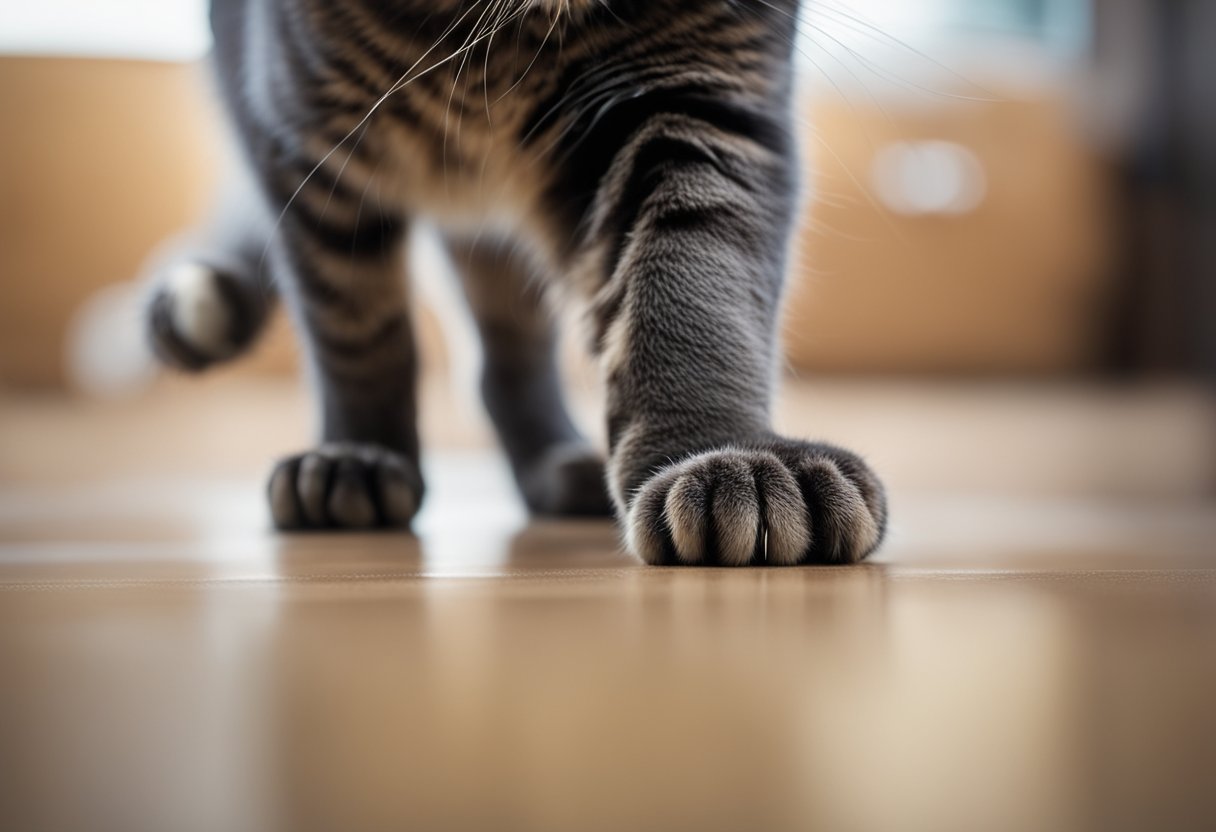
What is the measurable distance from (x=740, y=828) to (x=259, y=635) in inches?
12.6

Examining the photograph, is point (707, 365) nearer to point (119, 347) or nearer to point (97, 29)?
point (119, 347)

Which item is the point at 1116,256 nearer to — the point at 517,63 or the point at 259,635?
the point at 517,63

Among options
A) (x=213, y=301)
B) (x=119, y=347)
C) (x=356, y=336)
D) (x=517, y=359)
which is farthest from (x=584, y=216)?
(x=119, y=347)

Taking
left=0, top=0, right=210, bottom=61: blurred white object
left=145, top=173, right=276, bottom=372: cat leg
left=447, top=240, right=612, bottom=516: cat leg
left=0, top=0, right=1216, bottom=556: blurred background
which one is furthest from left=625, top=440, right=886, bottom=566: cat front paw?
left=0, top=0, right=210, bottom=61: blurred white object

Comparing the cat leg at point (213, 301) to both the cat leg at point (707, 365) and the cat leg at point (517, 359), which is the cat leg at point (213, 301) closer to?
the cat leg at point (517, 359)

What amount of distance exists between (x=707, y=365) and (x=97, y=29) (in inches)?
101

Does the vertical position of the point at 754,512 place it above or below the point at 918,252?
below

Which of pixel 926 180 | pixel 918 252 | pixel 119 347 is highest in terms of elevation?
pixel 926 180

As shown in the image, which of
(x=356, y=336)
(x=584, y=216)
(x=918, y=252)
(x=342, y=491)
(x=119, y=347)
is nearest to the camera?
(x=584, y=216)

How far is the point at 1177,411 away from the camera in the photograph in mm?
3471

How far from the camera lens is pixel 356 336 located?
1321mm

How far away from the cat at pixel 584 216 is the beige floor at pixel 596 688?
67 millimetres

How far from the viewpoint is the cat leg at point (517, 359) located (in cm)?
155

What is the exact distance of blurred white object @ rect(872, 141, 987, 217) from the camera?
355 cm
